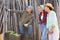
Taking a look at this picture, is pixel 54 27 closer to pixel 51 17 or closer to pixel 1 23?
pixel 51 17

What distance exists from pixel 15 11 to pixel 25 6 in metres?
0.14

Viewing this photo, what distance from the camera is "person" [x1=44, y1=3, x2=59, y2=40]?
6.92 feet

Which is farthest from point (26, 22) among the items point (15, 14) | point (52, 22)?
point (52, 22)

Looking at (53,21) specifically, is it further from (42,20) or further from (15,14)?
(15,14)

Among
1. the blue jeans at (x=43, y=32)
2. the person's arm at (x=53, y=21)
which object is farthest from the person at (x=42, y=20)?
the person's arm at (x=53, y=21)

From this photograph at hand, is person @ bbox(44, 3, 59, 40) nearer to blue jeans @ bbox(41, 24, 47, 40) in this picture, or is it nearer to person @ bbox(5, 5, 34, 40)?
blue jeans @ bbox(41, 24, 47, 40)

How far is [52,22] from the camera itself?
2.11 m

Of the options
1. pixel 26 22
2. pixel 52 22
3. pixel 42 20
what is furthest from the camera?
pixel 26 22

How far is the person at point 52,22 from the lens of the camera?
2.11 m

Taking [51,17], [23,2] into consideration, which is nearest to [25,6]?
[23,2]

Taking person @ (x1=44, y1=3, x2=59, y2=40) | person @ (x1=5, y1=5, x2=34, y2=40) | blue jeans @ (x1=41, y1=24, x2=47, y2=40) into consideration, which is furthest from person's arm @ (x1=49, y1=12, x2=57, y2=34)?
person @ (x1=5, y1=5, x2=34, y2=40)

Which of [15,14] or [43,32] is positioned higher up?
[15,14]

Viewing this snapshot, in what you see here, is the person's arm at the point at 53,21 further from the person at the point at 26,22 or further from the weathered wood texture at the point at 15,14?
the person at the point at 26,22

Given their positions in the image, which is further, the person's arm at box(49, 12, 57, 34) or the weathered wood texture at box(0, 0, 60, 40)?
the weathered wood texture at box(0, 0, 60, 40)
